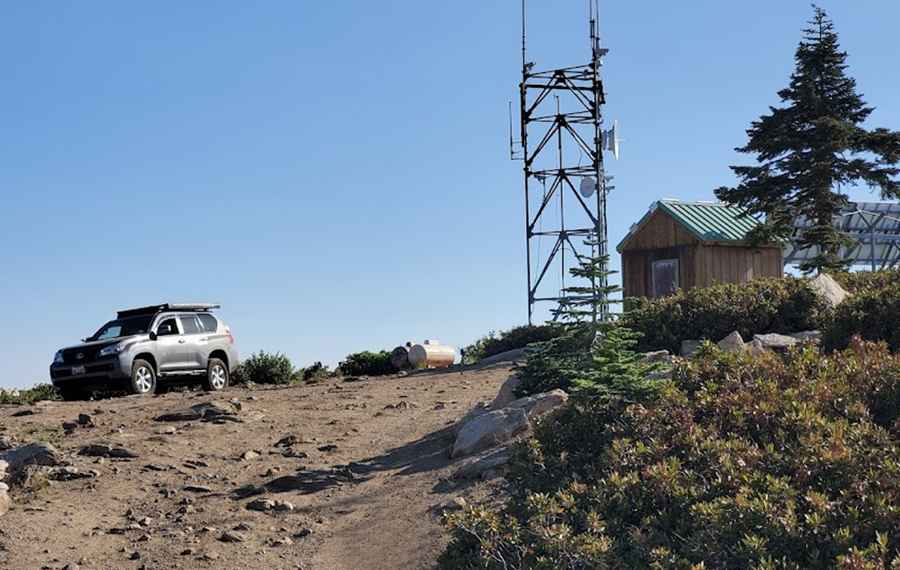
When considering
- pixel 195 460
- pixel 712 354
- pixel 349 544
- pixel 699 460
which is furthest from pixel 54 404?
pixel 699 460

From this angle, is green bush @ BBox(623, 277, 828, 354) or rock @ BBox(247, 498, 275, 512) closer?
rock @ BBox(247, 498, 275, 512)

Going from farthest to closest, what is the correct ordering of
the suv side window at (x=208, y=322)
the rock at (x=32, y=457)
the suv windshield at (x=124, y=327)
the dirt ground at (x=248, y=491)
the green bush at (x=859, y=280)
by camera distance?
the suv side window at (x=208, y=322)
the suv windshield at (x=124, y=327)
the green bush at (x=859, y=280)
the rock at (x=32, y=457)
the dirt ground at (x=248, y=491)

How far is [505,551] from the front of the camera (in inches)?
279

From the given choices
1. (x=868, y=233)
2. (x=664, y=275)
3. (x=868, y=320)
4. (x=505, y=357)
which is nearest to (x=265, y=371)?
(x=505, y=357)

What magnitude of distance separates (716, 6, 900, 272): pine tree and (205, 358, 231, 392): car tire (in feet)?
67.5

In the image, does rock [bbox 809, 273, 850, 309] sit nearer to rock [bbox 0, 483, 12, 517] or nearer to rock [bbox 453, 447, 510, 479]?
rock [bbox 453, 447, 510, 479]

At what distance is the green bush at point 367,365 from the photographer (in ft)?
93.9

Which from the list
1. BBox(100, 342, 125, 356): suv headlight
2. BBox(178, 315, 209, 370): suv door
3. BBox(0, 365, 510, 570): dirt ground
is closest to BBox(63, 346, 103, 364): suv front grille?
BBox(100, 342, 125, 356): suv headlight

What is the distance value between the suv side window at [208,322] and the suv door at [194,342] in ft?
0.41

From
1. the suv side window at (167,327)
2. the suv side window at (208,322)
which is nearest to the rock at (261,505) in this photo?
the suv side window at (167,327)

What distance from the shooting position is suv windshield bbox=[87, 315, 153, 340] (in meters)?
22.9

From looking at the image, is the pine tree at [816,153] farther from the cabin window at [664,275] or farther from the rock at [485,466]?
→ the rock at [485,466]

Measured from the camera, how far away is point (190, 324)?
77.5ft

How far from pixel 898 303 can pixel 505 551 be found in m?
7.83
